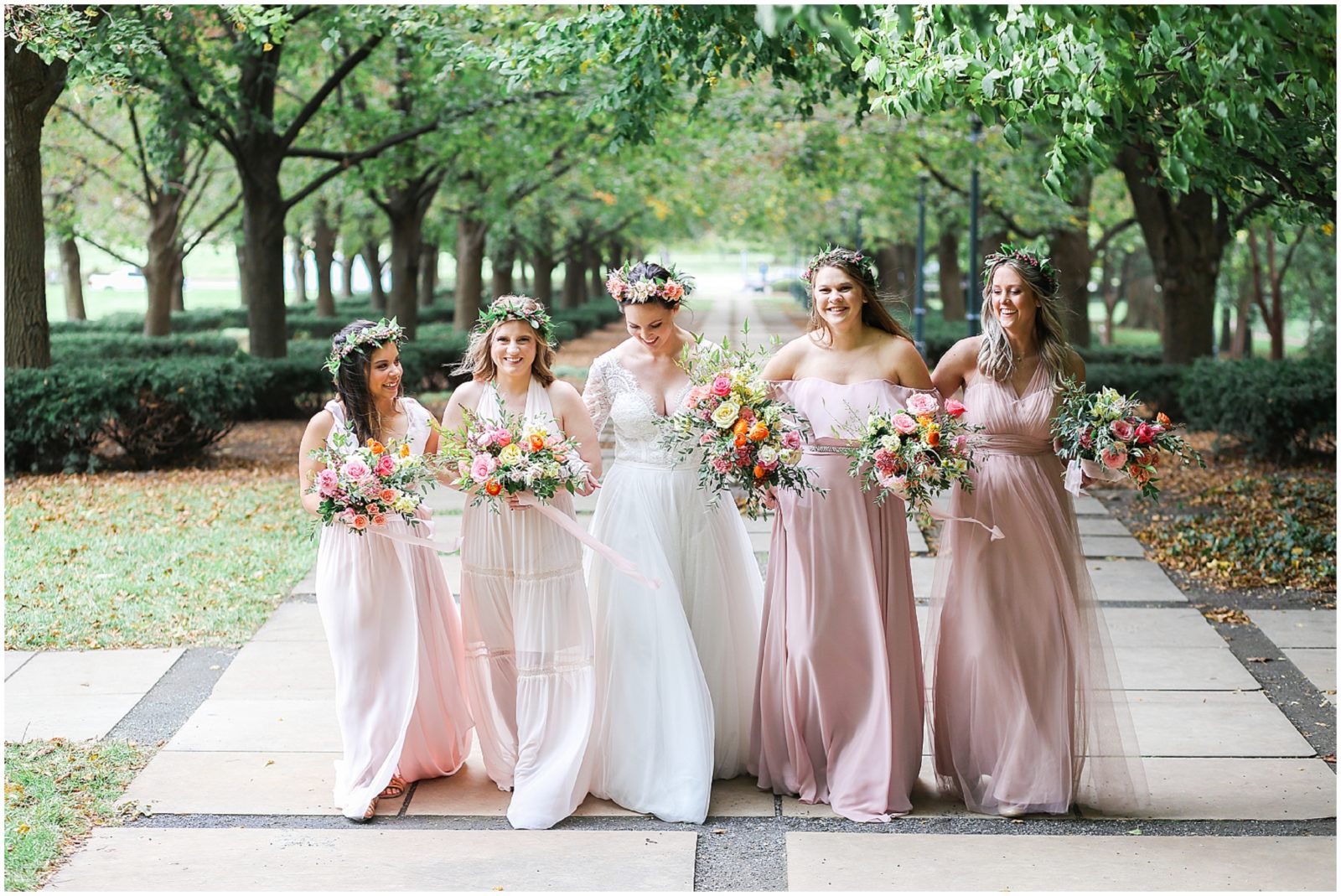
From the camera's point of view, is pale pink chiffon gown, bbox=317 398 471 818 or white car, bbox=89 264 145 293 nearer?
pale pink chiffon gown, bbox=317 398 471 818

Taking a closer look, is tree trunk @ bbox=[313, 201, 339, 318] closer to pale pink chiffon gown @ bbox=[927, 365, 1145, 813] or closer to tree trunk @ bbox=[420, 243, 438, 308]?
tree trunk @ bbox=[420, 243, 438, 308]

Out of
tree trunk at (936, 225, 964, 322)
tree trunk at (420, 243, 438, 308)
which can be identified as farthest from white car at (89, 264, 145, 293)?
tree trunk at (936, 225, 964, 322)

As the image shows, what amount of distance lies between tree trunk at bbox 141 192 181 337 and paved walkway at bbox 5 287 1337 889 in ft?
62.2

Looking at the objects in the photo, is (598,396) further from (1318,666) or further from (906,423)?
(1318,666)

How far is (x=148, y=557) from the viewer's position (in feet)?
31.3

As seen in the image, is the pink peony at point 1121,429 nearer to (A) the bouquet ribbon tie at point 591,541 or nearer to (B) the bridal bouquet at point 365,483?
(A) the bouquet ribbon tie at point 591,541

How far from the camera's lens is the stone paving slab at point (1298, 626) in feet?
24.9

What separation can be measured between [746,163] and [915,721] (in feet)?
55.9

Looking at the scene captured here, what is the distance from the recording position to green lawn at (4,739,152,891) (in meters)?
4.68

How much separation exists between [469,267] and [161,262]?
5816mm

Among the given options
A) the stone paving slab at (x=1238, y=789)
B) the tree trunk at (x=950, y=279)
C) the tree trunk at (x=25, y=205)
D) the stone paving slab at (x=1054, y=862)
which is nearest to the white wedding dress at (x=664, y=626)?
the stone paving slab at (x=1054, y=862)

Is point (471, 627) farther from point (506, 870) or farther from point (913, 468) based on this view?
point (913, 468)

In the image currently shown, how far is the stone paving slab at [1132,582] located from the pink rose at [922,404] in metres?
4.19

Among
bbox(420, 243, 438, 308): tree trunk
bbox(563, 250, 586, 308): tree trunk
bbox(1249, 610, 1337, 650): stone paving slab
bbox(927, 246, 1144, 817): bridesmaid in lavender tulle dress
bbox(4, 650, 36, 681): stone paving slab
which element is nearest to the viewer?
bbox(927, 246, 1144, 817): bridesmaid in lavender tulle dress
